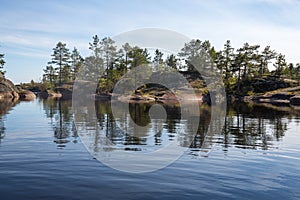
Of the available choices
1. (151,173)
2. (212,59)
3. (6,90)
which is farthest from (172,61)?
(151,173)

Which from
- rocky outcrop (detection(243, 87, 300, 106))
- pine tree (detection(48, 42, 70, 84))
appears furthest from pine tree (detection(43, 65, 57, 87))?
rocky outcrop (detection(243, 87, 300, 106))

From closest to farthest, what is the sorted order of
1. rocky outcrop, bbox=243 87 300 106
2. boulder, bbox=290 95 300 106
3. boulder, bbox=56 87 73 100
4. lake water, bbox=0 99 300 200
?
lake water, bbox=0 99 300 200 → boulder, bbox=290 95 300 106 → rocky outcrop, bbox=243 87 300 106 → boulder, bbox=56 87 73 100

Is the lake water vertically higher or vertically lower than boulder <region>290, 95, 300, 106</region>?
lower

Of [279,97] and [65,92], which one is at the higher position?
[65,92]

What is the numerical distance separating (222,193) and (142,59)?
101263mm

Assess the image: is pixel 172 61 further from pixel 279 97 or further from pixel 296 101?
pixel 296 101

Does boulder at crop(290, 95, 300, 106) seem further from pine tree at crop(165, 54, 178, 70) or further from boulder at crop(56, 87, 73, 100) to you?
boulder at crop(56, 87, 73, 100)

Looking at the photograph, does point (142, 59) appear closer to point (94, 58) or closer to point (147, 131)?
point (94, 58)

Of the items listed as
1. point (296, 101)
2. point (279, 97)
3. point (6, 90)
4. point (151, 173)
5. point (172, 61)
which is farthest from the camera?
point (172, 61)

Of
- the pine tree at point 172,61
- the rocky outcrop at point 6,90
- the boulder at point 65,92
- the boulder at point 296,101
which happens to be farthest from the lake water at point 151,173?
the pine tree at point 172,61

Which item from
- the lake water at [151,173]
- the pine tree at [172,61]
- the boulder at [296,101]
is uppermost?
the pine tree at [172,61]

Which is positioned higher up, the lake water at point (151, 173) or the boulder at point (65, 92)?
the boulder at point (65, 92)

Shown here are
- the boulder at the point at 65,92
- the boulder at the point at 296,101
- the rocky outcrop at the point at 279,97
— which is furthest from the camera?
the boulder at the point at 65,92

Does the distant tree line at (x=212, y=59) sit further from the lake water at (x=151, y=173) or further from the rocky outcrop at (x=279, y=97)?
the lake water at (x=151, y=173)
